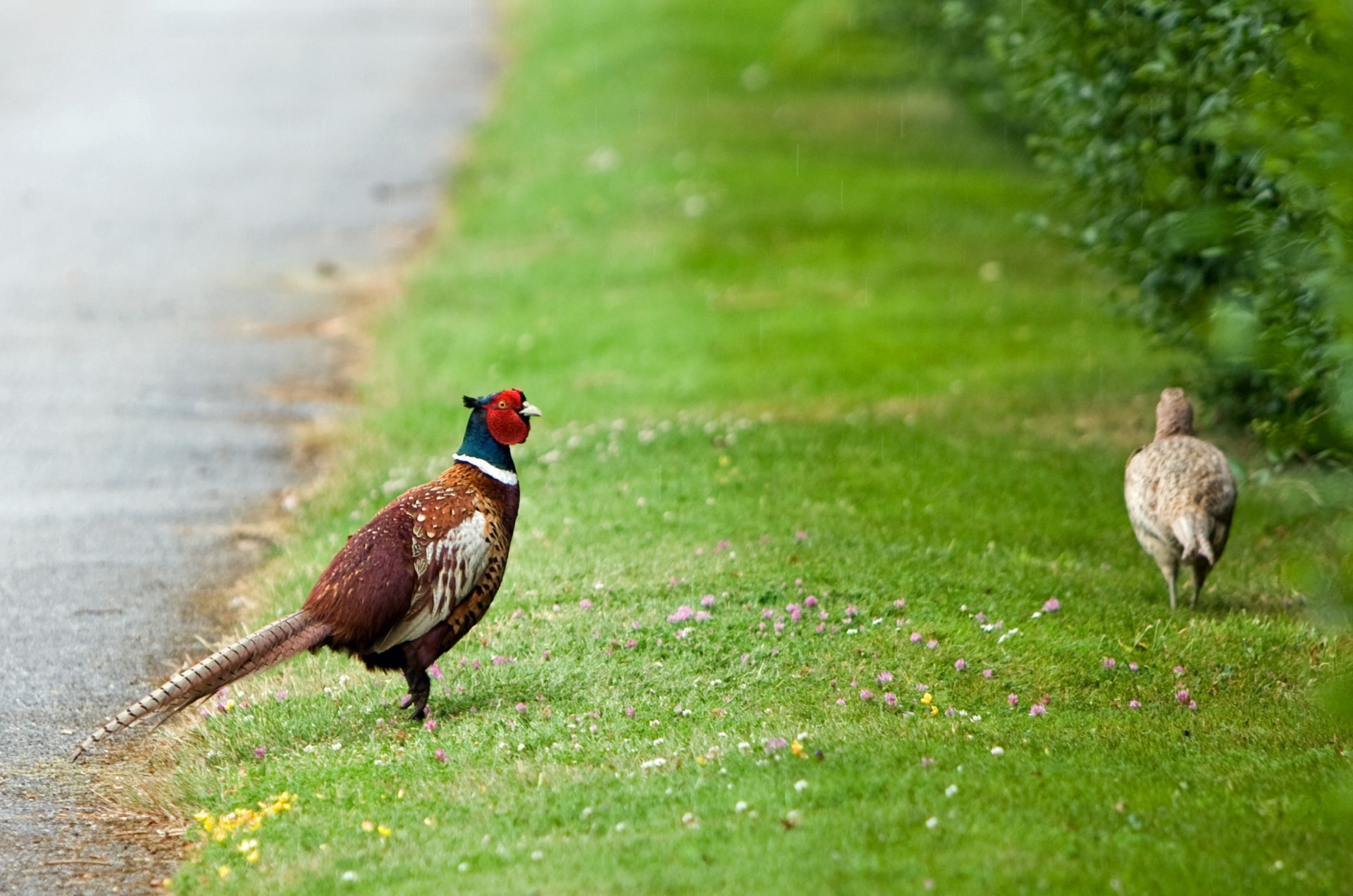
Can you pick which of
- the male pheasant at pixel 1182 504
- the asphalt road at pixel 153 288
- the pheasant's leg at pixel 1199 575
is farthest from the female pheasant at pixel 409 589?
the pheasant's leg at pixel 1199 575

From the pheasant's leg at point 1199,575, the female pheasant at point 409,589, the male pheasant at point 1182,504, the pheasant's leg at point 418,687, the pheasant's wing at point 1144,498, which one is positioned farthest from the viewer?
the pheasant's wing at point 1144,498

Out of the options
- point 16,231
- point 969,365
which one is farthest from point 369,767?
point 16,231

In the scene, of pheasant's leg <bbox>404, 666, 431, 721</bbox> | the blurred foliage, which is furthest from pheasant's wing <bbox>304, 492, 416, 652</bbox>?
the blurred foliage

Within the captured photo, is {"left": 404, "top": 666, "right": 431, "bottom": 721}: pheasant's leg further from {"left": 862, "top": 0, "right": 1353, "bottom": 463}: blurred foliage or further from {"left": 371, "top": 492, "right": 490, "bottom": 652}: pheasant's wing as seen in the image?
{"left": 862, "top": 0, "right": 1353, "bottom": 463}: blurred foliage

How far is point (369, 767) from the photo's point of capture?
6035mm

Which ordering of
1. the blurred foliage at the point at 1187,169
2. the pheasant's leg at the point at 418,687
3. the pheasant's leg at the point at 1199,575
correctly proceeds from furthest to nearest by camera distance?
1. the pheasant's leg at the point at 1199,575
2. the blurred foliage at the point at 1187,169
3. the pheasant's leg at the point at 418,687

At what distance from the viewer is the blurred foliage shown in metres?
6.85

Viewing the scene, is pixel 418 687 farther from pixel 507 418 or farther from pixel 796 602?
pixel 796 602

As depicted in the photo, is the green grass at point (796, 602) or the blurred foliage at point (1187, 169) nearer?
the green grass at point (796, 602)

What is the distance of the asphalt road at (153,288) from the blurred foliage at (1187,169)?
4.76m

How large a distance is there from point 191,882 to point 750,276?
1029 centimetres

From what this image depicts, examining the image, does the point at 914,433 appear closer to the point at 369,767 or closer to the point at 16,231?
the point at 369,767

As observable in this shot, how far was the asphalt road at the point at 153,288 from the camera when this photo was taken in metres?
7.61

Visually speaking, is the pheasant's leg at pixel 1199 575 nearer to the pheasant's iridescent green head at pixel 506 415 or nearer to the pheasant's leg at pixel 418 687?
the pheasant's iridescent green head at pixel 506 415
